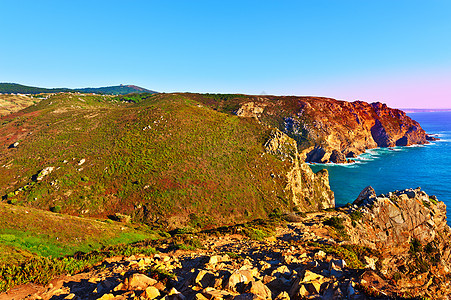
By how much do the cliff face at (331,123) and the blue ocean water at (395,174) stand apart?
47.0 ft

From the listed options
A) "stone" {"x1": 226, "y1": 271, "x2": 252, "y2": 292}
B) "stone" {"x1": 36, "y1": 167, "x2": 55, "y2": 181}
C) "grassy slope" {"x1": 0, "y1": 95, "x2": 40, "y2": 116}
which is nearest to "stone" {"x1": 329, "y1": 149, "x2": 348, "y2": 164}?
"stone" {"x1": 226, "y1": 271, "x2": 252, "y2": 292}

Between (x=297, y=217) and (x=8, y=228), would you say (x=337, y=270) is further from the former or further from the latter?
(x=8, y=228)

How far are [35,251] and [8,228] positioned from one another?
7.51 metres

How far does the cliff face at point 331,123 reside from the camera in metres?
137

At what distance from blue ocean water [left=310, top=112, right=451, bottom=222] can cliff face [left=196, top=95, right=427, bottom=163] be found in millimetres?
14321

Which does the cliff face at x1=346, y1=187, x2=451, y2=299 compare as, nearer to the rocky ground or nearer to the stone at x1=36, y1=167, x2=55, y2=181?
the rocky ground

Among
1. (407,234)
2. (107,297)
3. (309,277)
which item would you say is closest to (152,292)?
(107,297)

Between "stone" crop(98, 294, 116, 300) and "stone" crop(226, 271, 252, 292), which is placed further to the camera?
"stone" crop(226, 271, 252, 292)

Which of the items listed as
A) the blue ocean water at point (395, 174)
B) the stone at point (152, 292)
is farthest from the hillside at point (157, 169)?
the blue ocean water at point (395, 174)

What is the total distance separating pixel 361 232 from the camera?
28.9 metres

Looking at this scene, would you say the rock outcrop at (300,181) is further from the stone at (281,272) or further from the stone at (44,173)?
the stone at (44,173)

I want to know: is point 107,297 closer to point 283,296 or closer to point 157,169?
point 283,296

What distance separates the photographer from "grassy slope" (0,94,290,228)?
38.7 m

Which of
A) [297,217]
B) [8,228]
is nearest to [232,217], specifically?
[297,217]
